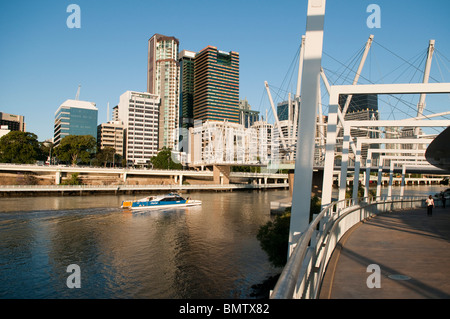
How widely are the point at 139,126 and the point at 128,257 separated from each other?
146754 mm

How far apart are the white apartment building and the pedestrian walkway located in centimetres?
15635

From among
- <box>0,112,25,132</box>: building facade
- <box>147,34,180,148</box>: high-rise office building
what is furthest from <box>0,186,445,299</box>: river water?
<box>0,112,25,132</box>: building facade

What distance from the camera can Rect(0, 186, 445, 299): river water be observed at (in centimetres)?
1823

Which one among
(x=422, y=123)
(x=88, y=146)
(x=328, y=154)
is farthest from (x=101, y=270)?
(x=88, y=146)

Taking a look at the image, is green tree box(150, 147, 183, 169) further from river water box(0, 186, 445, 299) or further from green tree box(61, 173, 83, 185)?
river water box(0, 186, 445, 299)

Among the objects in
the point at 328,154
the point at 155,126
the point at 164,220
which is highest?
the point at 155,126

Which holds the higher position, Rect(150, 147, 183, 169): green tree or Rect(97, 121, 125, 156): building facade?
Rect(97, 121, 125, 156): building facade

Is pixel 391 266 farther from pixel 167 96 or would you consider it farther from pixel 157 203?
pixel 167 96

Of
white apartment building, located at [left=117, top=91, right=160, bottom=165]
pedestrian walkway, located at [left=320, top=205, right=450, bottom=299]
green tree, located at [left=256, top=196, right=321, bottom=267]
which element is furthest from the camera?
white apartment building, located at [left=117, top=91, right=160, bottom=165]

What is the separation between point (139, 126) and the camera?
543ft

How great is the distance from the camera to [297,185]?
8.44 metres

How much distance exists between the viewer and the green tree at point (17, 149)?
311 feet

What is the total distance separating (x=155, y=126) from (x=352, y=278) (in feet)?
550
